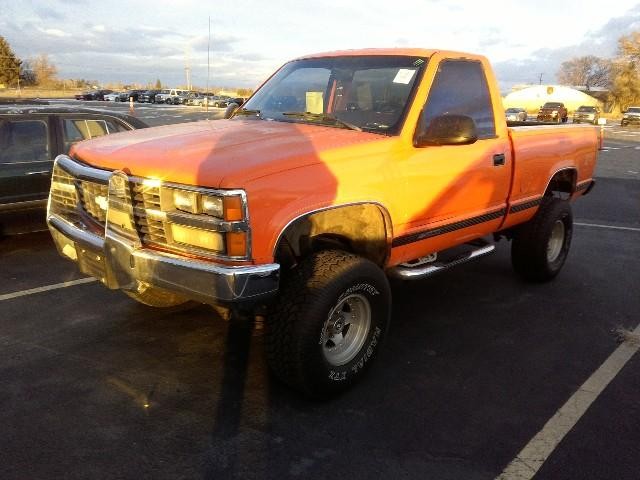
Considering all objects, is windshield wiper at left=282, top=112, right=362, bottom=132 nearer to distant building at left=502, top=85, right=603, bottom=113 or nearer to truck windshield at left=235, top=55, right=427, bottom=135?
truck windshield at left=235, top=55, right=427, bottom=135

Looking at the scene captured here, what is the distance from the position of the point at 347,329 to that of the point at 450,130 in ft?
4.62

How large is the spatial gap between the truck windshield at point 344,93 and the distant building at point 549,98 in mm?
77389

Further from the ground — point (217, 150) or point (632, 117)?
point (217, 150)

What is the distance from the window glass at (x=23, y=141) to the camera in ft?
19.4

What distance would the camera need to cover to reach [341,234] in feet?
11.4

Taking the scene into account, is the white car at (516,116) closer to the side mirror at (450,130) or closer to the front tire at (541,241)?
the front tire at (541,241)

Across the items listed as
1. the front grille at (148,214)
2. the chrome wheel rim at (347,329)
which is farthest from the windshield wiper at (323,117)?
the front grille at (148,214)

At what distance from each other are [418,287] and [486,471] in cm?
278

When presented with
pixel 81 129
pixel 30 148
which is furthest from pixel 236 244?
pixel 81 129

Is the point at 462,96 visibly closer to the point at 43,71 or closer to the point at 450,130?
the point at 450,130

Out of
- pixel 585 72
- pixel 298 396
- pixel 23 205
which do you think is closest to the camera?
pixel 298 396

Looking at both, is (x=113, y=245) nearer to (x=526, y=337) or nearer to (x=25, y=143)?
(x=526, y=337)

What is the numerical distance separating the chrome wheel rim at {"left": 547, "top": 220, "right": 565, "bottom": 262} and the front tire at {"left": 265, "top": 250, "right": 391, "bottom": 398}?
2868mm

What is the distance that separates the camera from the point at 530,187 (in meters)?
4.98
